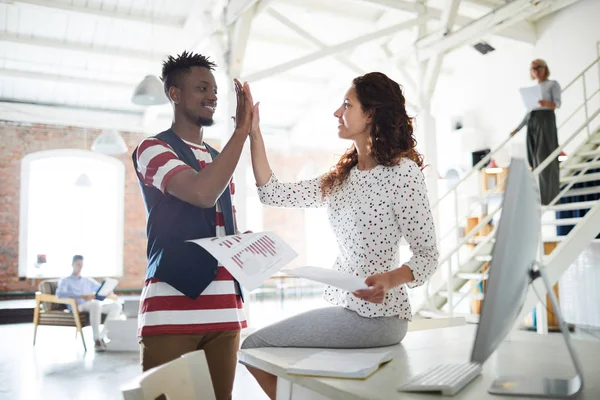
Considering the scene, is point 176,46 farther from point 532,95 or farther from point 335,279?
point 335,279

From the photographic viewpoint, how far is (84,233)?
1151 centimetres

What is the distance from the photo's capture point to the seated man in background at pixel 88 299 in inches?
252

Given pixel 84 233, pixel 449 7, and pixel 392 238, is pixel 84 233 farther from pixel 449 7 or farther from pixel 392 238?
pixel 392 238

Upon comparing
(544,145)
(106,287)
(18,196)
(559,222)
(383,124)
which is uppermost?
(18,196)

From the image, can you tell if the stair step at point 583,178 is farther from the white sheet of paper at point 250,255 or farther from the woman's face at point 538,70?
the white sheet of paper at point 250,255

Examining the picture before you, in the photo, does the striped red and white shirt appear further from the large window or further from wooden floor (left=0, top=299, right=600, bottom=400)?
the large window

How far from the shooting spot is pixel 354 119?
5.92 ft

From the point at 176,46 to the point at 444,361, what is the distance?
784cm

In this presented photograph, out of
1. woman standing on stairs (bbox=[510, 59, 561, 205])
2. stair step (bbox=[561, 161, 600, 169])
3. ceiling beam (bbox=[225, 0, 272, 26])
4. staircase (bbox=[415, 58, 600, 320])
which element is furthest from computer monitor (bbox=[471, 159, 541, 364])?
stair step (bbox=[561, 161, 600, 169])

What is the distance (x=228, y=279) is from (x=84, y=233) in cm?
1080

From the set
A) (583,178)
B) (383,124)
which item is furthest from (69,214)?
(383,124)

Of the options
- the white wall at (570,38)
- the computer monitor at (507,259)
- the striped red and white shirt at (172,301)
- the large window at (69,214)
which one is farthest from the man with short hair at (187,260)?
the large window at (69,214)

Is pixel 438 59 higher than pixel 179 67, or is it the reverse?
pixel 438 59

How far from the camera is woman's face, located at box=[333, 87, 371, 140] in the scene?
1.80 meters
